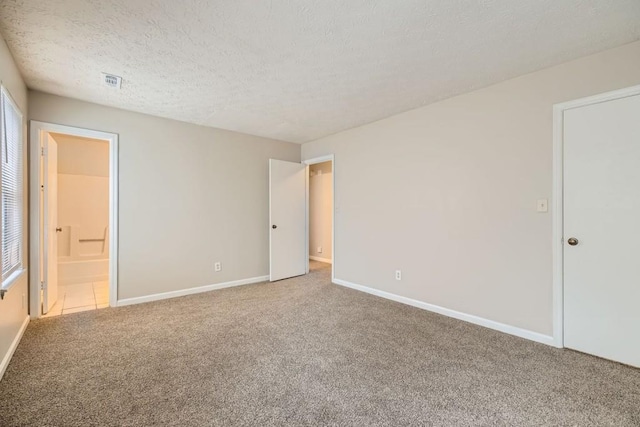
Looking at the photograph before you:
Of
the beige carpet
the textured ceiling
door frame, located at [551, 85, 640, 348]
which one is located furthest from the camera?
door frame, located at [551, 85, 640, 348]

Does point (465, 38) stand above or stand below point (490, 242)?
above

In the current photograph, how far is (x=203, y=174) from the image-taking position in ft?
13.2

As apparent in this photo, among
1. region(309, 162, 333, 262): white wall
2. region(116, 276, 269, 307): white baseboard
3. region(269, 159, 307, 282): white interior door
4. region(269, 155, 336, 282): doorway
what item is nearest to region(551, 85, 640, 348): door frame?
region(269, 155, 336, 282): doorway

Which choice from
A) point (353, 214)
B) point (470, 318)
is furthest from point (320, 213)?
point (470, 318)

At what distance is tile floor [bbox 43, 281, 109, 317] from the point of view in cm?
329

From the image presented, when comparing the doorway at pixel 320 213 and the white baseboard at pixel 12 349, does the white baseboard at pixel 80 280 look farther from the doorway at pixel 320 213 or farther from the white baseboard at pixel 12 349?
the doorway at pixel 320 213

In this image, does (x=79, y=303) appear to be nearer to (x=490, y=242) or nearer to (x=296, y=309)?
(x=296, y=309)

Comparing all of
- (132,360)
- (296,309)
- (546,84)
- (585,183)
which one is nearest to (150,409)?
(132,360)

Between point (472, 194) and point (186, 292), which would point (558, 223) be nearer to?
point (472, 194)

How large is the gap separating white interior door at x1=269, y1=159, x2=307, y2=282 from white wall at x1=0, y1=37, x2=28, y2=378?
108 inches

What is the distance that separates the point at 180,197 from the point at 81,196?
235cm

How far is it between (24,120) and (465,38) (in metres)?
3.96

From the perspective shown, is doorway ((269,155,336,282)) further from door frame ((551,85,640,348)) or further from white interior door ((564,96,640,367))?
white interior door ((564,96,640,367))

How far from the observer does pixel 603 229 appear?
2.19 m
